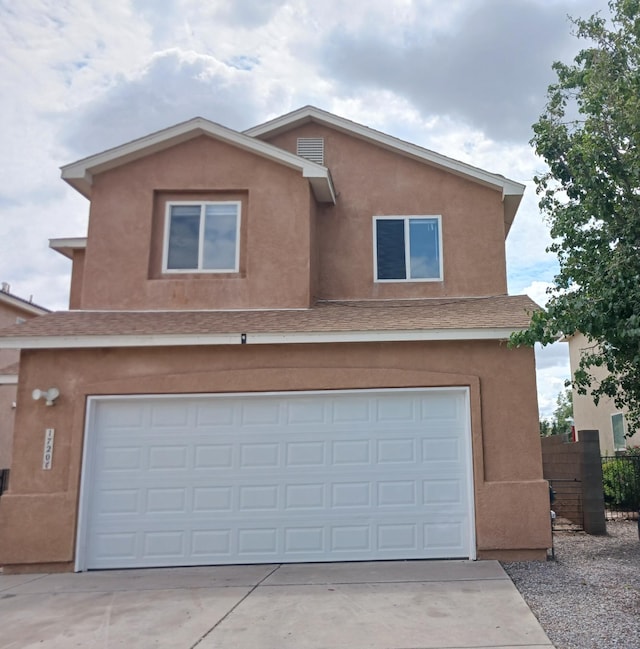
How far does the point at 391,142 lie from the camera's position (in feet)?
43.5

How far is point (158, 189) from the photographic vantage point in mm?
11773

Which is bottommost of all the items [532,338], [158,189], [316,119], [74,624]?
[74,624]

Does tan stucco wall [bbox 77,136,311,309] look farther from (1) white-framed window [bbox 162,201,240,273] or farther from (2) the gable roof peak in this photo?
(2) the gable roof peak

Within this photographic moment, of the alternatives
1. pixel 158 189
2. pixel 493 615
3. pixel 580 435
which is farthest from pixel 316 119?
pixel 493 615

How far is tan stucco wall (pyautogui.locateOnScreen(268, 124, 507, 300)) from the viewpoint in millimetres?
12727

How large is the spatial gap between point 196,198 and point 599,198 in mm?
7238

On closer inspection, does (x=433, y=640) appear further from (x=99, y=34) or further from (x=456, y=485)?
(x=99, y=34)

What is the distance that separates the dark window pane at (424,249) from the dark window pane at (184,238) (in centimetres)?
454

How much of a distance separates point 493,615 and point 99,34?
12.4 metres

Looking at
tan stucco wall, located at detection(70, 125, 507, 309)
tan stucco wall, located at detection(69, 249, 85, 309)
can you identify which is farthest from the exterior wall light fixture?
tan stucco wall, located at detection(69, 249, 85, 309)

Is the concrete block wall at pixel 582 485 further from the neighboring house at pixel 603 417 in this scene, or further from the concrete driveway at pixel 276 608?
the neighboring house at pixel 603 417

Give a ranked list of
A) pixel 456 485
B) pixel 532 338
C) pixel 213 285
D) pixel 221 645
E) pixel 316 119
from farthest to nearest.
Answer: pixel 316 119 < pixel 213 285 < pixel 456 485 < pixel 532 338 < pixel 221 645

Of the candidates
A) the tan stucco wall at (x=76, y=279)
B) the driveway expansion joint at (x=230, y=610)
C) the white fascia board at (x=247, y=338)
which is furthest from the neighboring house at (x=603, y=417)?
the tan stucco wall at (x=76, y=279)

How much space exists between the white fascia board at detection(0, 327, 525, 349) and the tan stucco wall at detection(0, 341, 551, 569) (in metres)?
0.25
